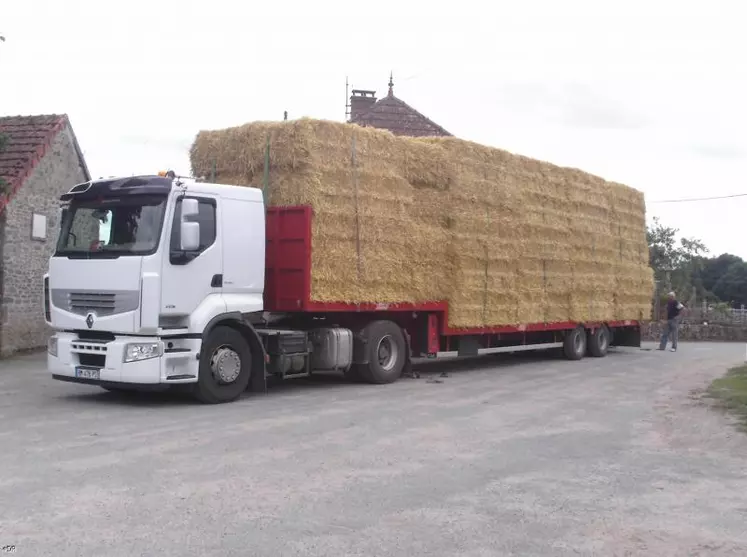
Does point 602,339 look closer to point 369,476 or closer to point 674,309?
point 674,309

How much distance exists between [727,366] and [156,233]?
42.7 ft

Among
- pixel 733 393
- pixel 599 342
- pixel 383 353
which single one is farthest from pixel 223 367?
pixel 599 342

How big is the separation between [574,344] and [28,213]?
12707 millimetres

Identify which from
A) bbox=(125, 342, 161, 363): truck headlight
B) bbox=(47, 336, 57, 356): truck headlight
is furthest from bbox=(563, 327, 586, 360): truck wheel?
bbox=(47, 336, 57, 356): truck headlight

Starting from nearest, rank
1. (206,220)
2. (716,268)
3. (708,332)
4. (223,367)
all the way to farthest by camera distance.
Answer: (206,220) < (223,367) < (708,332) < (716,268)

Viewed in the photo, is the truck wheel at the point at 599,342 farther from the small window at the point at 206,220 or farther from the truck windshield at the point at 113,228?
the truck windshield at the point at 113,228

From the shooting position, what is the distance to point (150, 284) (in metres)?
9.58

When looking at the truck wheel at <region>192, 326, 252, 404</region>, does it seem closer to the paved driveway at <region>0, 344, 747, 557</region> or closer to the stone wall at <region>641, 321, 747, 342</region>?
the paved driveway at <region>0, 344, 747, 557</region>

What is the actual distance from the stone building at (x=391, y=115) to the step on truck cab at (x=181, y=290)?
20.2m

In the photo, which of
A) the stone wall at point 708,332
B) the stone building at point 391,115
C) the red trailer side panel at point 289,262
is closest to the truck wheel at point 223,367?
the red trailer side panel at point 289,262

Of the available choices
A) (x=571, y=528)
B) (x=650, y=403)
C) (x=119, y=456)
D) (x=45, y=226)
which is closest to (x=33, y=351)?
(x=45, y=226)

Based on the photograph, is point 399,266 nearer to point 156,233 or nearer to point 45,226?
point 156,233

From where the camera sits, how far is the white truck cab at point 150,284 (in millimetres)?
9648

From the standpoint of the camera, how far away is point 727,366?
17.1 meters
